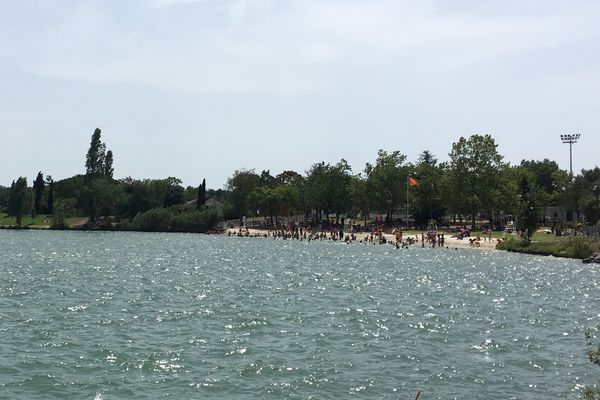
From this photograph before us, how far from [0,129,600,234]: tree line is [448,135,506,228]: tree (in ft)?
0.51

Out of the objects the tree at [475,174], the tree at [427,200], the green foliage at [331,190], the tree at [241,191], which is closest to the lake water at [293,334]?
the tree at [475,174]

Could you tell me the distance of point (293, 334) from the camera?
25.0 m

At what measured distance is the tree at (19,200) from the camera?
459 ft

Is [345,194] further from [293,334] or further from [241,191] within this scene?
[293,334]

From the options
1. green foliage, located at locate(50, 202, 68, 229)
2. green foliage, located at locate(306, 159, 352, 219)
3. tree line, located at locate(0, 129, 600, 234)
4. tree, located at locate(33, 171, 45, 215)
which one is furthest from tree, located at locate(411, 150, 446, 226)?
tree, located at locate(33, 171, 45, 215)

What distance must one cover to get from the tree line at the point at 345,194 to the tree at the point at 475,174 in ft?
0.51

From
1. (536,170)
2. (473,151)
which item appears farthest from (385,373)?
(536,170)

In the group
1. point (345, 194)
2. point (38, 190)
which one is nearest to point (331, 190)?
point (345, 194)

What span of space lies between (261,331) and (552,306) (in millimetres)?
16480

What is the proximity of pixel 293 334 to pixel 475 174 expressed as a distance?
86178 mm

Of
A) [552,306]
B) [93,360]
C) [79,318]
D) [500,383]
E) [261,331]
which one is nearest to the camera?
[500,383]

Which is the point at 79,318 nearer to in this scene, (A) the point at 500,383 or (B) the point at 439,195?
(A) the point at 500,383

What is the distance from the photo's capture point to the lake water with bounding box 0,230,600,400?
18.0 m

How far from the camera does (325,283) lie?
43.5 meters
